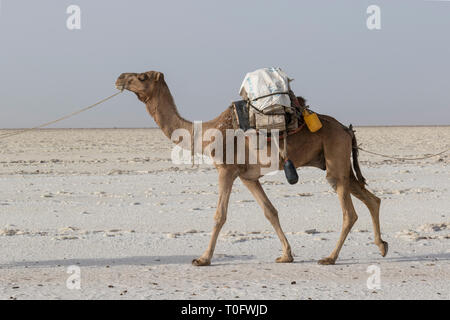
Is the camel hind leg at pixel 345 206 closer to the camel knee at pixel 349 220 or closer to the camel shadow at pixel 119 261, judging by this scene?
the camel knee at pixel 349 220

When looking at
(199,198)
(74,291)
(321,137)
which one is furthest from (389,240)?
(199,198)

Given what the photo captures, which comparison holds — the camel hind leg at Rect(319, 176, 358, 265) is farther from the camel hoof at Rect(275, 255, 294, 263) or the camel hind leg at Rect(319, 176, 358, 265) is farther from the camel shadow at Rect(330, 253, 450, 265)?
the camel hoof at Rect(275, 255, 294, 263)

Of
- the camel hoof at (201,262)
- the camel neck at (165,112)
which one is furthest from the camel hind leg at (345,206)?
the camel neck at (165,112)

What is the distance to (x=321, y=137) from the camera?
8742 millimetres

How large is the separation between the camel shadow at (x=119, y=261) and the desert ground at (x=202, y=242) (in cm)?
1

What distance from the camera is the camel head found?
8.67m

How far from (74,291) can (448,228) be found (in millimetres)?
7380

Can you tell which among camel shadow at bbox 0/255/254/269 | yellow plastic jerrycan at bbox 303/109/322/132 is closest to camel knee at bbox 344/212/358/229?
yellow plastic jerrycan at bbox 303/109/322/132

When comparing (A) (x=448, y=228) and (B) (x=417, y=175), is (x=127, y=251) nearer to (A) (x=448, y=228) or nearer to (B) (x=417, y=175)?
(A) (x=448, y=228)

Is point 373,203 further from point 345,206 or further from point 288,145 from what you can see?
point 288,145

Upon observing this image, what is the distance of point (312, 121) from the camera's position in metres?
8.55

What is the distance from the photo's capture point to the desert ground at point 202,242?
7156 millimetres

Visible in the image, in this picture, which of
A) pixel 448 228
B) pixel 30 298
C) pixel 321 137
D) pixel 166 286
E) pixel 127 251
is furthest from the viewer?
pixel 448 228

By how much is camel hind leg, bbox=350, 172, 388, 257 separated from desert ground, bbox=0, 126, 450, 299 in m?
0.27
